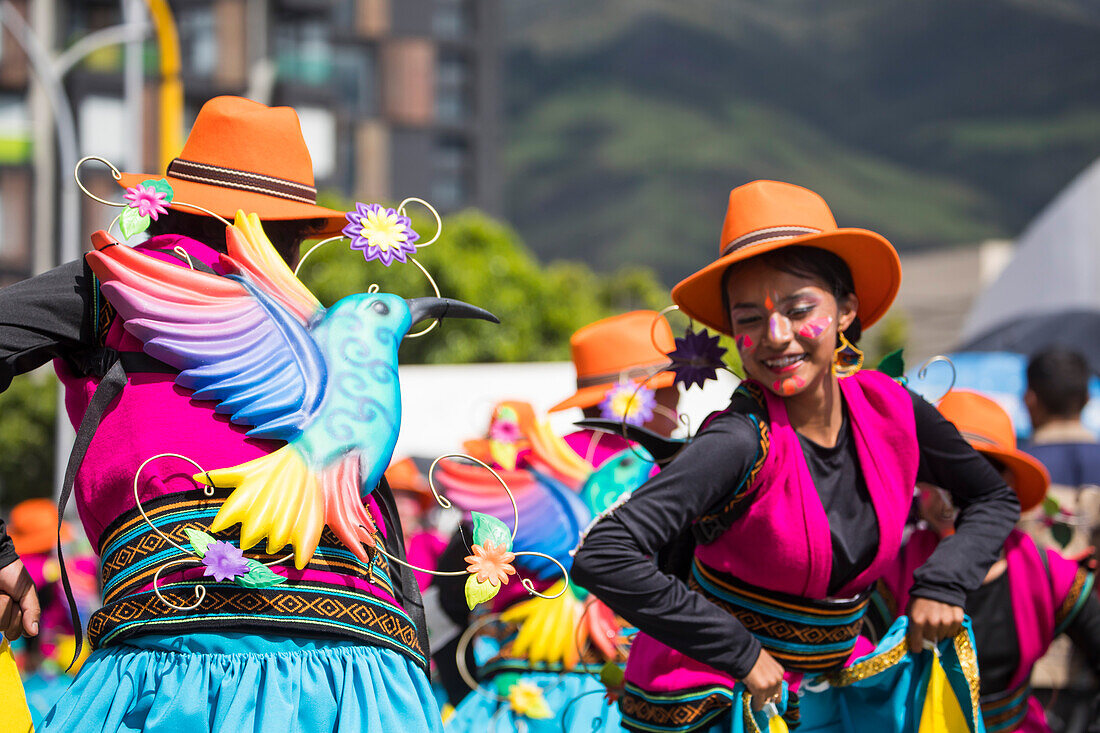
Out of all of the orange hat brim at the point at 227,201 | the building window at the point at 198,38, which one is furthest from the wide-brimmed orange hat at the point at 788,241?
the building window at the point at 198,38

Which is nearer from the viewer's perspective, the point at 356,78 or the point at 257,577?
the point at 257,577

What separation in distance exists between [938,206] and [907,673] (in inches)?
5663

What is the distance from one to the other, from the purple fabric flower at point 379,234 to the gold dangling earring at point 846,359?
1.03m

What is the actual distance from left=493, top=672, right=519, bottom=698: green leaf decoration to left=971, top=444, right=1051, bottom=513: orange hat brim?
1739mm

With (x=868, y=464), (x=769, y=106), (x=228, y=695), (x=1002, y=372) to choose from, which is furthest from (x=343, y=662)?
(x=769, y=106)

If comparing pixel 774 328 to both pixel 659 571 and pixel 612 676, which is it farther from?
pixel 612 676

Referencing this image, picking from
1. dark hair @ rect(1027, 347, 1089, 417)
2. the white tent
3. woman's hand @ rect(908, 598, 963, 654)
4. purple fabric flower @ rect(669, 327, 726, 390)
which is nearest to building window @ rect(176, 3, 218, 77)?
the white tent

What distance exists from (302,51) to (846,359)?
39.9 meters

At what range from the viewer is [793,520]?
2.73 m

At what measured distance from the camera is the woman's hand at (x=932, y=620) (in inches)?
111

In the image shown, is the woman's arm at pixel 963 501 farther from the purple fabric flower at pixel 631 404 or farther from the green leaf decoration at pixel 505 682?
the green leaf decoration at pixel 505 682

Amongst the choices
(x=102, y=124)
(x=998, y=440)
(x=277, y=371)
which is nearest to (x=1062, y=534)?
(x=998, y=440)

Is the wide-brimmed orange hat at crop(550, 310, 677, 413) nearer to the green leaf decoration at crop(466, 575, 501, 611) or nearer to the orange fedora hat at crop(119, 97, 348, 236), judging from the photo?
the orange fedora hat at crop(119, 97, 348, 236)

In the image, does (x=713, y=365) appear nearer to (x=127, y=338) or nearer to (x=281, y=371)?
(x=281, y=371)
